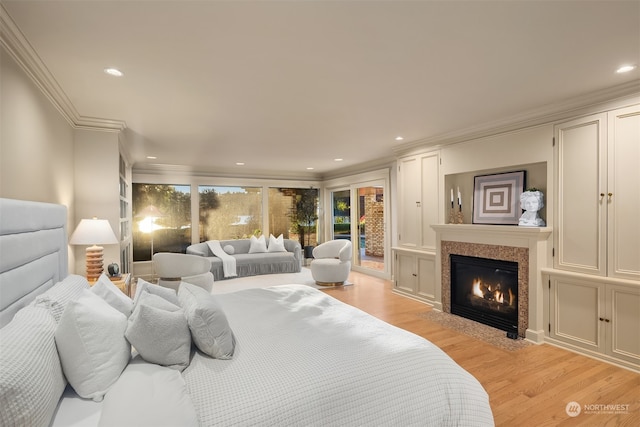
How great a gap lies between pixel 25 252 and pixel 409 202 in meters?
4.80

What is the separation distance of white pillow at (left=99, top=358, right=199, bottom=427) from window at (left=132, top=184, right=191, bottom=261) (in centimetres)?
632

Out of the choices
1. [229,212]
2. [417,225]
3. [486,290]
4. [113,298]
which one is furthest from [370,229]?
[113,298]

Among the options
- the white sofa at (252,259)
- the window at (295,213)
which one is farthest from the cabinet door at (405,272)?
the window at (295,213)

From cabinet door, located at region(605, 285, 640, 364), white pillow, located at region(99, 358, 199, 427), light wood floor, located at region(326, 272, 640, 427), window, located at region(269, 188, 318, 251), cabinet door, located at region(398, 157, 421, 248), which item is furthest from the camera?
window, located at region(269, 188, 318, 251)

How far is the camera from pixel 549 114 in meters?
3.59

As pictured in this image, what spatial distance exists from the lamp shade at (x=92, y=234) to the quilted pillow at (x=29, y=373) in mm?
1993

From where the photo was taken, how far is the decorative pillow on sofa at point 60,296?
173 centimetres

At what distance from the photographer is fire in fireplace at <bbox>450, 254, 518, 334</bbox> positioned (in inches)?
156

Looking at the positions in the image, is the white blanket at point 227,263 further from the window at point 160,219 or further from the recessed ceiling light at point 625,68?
the recessed ceiling light at point 625,68

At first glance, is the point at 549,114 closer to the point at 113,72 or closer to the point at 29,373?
the point at 113,72

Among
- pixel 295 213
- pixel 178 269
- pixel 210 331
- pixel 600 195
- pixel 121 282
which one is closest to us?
pixel 210 331

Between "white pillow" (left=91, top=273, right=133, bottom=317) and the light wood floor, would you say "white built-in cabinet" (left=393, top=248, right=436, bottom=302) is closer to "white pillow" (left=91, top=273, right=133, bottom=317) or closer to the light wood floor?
the light wood floor

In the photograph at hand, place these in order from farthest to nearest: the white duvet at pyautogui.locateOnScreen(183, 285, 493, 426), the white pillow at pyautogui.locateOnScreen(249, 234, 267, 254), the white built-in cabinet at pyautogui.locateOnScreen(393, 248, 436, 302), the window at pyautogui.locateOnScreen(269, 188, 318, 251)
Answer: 1. the window at pyautogui.locateOnScreen(269, 188, 318, 251)
2. the white pillow at pyautogui.locateOnScreen(249, 234, 267, 254)
3. the white built-in cabinet at pyautogui.locateOnScreen(393, 248, 436, 302)
4. the white duvet at pyautogui.locateOnScreen(183, 285, 493, 426)

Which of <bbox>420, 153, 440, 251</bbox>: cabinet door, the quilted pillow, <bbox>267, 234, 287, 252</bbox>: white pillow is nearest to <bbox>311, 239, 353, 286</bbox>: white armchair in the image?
<bbox>267, 234, 287, 252</bbox>: white pillow
